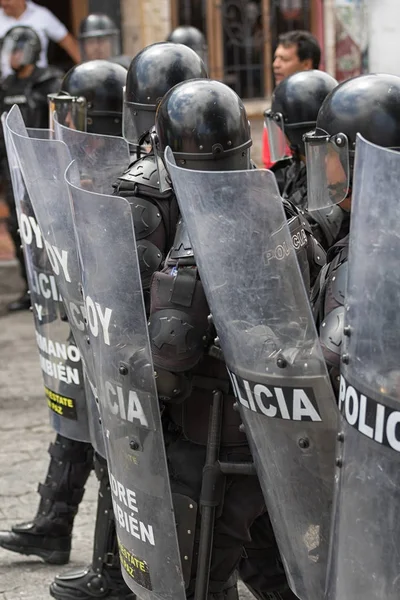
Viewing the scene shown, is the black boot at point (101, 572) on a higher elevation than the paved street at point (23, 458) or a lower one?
higher

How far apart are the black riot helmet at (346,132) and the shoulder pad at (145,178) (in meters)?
0.56

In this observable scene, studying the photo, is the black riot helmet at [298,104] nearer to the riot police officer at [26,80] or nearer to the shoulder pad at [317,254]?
the shoulder pad at [317,254]

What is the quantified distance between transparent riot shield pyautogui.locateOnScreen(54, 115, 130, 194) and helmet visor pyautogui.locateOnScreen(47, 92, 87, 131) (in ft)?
2.93

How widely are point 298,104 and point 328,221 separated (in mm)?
837

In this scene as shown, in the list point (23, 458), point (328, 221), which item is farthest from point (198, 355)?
point (23, 458)

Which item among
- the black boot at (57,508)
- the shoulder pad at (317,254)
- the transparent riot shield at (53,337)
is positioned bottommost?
the black boot at (57,508)

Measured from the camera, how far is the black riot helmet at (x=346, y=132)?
275 centimetres

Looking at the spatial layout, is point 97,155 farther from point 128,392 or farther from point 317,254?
point 128,392

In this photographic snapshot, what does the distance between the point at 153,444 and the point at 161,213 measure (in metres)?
0.79

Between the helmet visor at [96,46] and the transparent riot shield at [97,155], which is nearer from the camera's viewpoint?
the transparent riot shield at [97,155]

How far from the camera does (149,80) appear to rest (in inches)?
149

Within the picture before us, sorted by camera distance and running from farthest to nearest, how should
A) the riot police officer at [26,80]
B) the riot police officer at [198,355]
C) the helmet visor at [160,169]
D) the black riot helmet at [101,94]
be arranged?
1. the riot police officer at [26,80]
2. the black riot helmet at [101,94]
3. the helmet visor at [160,169]
4. the riot police officer at [198,355]

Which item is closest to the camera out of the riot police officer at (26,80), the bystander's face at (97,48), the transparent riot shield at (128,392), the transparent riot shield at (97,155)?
the transparent riot shield at (128,392)

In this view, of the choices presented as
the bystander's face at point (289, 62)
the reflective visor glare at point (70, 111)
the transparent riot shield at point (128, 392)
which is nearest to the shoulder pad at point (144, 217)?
the transparent riot shield at point (128, 392)
